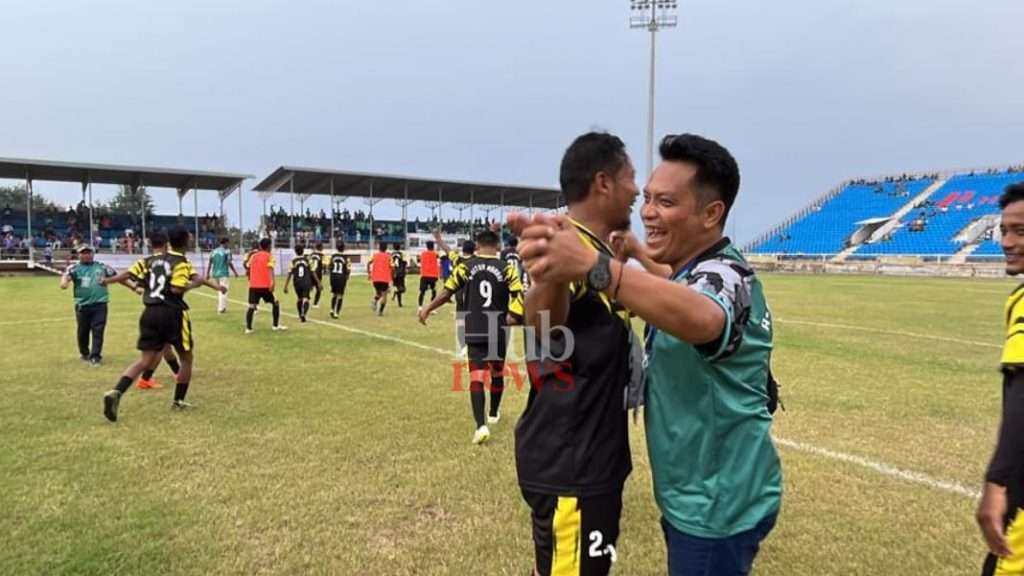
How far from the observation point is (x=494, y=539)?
13.4ft

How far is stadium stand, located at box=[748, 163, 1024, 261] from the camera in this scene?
53969 millimetres

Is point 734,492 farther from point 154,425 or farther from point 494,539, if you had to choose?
point 154,425

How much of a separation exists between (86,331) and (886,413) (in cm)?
1159

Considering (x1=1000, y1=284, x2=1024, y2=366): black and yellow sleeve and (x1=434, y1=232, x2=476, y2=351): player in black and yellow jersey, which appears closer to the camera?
(x1=1000, y1=284, x2=1024, y2=366): black and yellow sleeve

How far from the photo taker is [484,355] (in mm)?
6465

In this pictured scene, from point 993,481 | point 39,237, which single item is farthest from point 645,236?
point 39,237

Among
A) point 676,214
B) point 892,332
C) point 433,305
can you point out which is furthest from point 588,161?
point 892,332

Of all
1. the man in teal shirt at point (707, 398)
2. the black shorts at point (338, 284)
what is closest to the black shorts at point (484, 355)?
the man in teal shirt at point (707, 398)

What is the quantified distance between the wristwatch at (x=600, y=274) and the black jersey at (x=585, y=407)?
23.8 inches

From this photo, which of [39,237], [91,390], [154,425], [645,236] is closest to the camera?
[645,236]

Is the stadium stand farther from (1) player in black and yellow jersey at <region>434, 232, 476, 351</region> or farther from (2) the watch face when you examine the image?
(2) the watch face

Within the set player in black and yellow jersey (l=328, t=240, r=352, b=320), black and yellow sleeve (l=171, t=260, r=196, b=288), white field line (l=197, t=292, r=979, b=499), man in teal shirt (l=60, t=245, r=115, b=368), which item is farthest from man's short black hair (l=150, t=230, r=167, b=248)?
player in black and yellow jersey (l=328, t=240, r=352, b=320)

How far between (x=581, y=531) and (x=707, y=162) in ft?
4.25

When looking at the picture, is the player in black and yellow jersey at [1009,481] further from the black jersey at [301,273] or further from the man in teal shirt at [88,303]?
the black jersey at [301,273]
